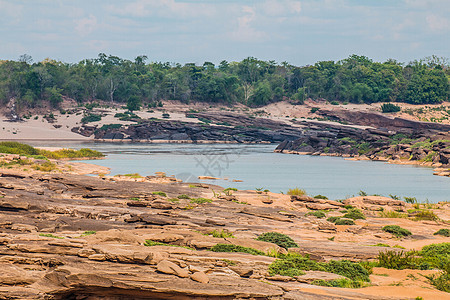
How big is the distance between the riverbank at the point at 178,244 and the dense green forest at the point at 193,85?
410 ft

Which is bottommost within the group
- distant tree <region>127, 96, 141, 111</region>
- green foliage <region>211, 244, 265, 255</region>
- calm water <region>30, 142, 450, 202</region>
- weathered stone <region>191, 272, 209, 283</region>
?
calm water <region>30, 142, 450, 202</region>

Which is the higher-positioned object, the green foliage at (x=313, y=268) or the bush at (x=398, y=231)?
the green foliage at (x=313, y=268)

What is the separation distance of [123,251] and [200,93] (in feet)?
536

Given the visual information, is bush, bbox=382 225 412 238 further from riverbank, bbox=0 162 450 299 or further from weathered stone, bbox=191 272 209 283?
weathered stone, bbox=191 272 209 283

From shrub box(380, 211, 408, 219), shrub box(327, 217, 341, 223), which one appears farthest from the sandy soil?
shrub box(327, 217, 341, 223)

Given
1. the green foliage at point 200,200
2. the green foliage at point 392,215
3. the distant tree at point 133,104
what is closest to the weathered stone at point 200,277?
the green foliage at point 200,200

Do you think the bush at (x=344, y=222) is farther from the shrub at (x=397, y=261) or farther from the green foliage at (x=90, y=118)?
the green foliage at (x=90, y=118)

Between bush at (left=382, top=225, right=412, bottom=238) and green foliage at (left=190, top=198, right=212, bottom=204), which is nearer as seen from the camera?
bush at (left=382, top=225, right=412, bottom=238)

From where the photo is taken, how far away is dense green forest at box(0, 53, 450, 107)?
158 metres

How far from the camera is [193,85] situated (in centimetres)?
18188

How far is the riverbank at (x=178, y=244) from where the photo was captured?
12594mm

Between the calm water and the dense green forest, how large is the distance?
75455 mm

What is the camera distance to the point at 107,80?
543 feet

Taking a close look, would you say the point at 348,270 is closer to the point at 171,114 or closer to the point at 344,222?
the point at 344,222
